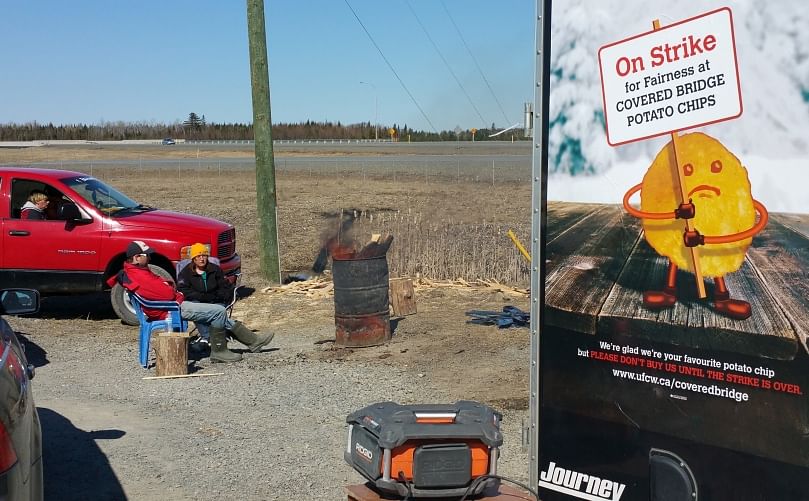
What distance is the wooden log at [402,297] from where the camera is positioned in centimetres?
1219

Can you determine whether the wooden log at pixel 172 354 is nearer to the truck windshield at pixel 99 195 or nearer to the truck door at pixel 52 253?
the truck door at pixel 52 253

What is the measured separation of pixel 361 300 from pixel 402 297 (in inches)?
72.6

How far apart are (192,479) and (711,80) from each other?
175 inches

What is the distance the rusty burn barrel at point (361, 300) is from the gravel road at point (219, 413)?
24cm

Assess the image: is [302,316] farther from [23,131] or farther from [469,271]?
[23,131]

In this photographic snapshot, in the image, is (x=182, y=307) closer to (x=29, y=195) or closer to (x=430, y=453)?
(x=29, y=195)

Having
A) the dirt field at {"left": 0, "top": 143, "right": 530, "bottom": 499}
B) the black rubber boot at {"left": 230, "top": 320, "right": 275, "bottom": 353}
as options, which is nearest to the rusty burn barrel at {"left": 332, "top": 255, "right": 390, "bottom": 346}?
the dirt field at {"left": 0, "top": 143, "right": 530, "bottom": 499}

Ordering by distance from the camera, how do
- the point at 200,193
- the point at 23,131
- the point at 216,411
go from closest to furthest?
the point at 216,411 → the point at 200,193 → the point at 23,131

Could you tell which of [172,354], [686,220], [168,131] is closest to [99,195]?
[172,354]

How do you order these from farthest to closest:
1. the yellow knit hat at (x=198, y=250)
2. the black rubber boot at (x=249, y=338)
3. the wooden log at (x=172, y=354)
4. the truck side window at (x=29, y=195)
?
the truck side window at (x=29, y=195), the black rubber boot at (x=249, y=338), the yellow knit hat at (x=198, y=250), the wooden log at (x=172, y=354)

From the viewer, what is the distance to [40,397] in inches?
347

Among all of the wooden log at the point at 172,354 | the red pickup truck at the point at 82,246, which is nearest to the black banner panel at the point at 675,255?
the wooden log at the point at 172,354

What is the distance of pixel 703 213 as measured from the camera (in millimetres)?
3896

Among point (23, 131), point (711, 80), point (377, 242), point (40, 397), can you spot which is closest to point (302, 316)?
point (377, 242)
